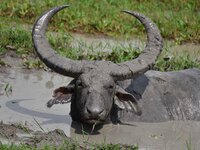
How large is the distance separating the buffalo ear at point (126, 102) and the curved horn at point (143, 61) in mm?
132

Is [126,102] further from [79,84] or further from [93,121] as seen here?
[93,121]

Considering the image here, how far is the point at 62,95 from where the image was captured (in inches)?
251

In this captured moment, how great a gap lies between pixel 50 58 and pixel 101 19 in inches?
169

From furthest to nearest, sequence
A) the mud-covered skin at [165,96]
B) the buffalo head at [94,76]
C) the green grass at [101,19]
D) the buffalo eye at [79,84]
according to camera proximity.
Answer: the green grass at [101,19]
the mud-covered skin at [165,96]
the buffalo eye at [79,84]
the buffalo head at [94,76]

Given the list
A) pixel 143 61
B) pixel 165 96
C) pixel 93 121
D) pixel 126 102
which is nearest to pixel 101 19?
pixel 165 96

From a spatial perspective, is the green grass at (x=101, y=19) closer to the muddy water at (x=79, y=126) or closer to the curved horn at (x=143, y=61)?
the muddy water at (x=79, y=126)

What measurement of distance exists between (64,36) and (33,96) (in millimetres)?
2179

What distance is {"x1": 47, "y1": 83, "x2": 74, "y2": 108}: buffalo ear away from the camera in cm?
631

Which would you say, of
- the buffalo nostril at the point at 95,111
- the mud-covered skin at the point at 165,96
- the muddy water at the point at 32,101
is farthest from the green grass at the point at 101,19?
the buffalo nostril at the point at 95,111

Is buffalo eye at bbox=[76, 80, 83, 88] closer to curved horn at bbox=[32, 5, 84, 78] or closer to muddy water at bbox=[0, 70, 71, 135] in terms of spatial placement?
curved horn at bbox=[32, 5, 84, 78]

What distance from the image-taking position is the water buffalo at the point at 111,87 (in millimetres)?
6062

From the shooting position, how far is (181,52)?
9.74 metres

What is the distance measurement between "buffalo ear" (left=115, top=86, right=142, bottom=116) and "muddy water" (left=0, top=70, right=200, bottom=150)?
0.18m

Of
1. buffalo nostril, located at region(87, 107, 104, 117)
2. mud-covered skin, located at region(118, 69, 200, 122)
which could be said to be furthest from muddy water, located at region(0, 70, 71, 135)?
mud-covered skin, located at region(118, 69, 200, 122)
